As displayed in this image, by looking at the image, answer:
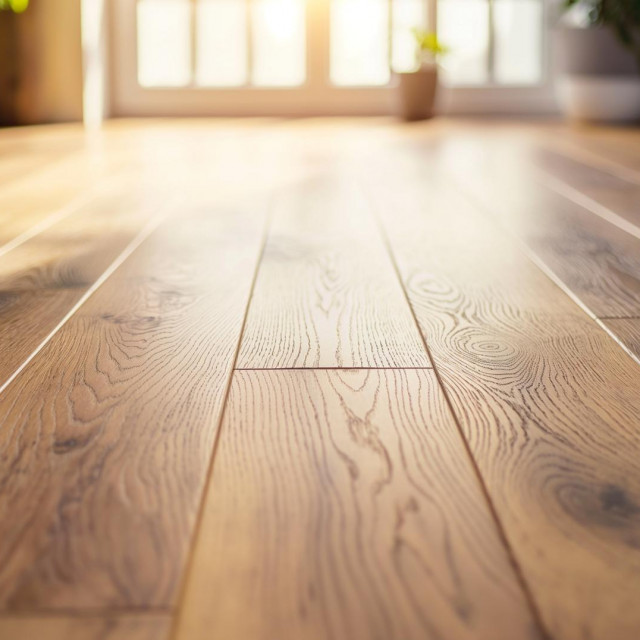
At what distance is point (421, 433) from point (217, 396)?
6.8 inches

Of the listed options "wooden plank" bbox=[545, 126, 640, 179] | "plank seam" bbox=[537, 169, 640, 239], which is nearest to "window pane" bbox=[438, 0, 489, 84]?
"wooden plank" bbox=[545, 126, 640, 179]

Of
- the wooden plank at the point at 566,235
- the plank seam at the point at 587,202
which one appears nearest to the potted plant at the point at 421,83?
Answer: the wooden plank at the point at 566,235

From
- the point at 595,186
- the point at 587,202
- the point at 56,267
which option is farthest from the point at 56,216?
the point at 595,186

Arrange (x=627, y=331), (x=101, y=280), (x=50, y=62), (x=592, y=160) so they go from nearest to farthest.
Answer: (x=627, y=331) → (x=101, y=280) → (x=592, y=160) → (x=50, y=62)

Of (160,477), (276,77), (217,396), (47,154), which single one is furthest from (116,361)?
(276,77)

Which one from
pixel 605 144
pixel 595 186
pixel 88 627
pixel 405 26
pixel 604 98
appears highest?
pixel 405 26

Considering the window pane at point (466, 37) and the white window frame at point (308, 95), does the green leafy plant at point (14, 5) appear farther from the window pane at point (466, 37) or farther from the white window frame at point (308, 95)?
the window pane at point (466, 37)

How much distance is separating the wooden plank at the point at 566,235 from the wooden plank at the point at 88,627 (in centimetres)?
69

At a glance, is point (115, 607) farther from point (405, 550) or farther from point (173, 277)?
point (173, 277)

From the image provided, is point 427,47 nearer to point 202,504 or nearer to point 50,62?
point 50,62

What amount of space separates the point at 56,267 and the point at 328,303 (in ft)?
1.31

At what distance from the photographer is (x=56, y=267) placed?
48.0 inches

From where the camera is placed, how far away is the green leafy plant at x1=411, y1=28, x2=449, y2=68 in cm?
396

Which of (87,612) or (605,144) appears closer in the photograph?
(87,612)
